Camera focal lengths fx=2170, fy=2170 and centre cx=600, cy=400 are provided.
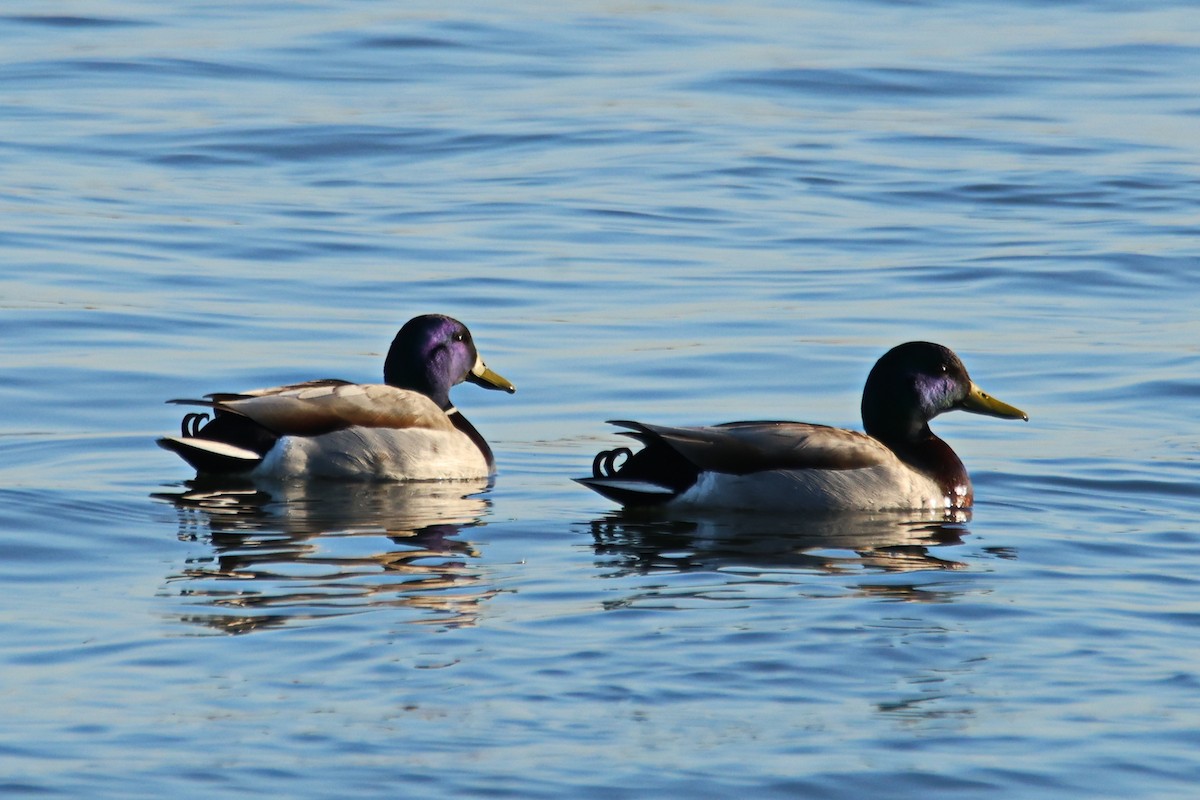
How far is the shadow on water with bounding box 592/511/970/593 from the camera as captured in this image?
9047 millimetres

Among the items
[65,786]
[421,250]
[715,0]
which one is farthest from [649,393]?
[715,0]

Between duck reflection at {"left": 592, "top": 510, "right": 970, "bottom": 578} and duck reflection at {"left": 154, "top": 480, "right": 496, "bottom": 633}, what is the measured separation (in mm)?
703

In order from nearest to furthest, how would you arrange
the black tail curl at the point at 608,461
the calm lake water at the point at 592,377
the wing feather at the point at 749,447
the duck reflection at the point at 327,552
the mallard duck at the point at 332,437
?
the calm lake water at the point at 592,377
the duck reflection at the point at 327,552
the wing feather at the point at 749,447
the black tail curl at the point at 608,461
the mallard duck at the point at 332,437

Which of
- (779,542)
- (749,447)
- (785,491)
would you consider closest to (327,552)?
(779,542)

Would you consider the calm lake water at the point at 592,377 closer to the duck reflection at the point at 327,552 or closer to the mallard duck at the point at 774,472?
the duck reflection at the point at 327,552

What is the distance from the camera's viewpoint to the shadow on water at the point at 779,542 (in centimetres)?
905

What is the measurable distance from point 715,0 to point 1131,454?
2286cm

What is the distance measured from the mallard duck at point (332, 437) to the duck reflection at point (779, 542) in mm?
1304

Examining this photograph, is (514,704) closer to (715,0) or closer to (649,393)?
(649,393)

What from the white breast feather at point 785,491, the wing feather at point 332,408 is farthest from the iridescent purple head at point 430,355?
the white breast feather at point 785,491

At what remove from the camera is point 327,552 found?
9.12m

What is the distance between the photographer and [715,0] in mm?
33562

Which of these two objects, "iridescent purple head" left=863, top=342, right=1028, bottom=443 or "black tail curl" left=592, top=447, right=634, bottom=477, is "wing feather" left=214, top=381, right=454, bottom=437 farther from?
"iridescent purple head" left=863, top=342, right=1028, bottom=443

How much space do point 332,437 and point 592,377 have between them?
3029 mm
